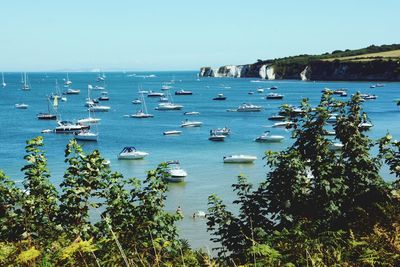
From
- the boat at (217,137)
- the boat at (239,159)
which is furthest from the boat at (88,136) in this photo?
the boat at (239,159)

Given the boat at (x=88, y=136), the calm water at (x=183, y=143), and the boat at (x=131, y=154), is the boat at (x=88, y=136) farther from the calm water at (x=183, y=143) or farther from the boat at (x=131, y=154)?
the boat at (x=131, y=154)

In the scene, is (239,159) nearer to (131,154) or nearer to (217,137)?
(131,154)

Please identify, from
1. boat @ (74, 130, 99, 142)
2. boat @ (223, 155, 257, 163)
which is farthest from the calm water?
boat @ (74, 130, 99, 142)

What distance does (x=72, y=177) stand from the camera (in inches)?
472

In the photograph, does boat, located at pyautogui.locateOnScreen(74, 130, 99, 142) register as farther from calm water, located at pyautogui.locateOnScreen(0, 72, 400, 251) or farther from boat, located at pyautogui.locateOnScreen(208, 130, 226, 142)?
boat, located at pyautogui.locateOnScreen(208, 130, 226, 142)

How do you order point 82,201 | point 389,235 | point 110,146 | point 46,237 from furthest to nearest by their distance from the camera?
point 110,146
point 82,201
point 46,237
point 389,235

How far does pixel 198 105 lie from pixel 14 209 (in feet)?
405

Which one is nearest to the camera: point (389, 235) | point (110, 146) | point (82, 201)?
point (389, 235)

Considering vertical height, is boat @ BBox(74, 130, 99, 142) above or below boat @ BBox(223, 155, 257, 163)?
below

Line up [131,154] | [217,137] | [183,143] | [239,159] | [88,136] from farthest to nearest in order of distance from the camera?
[88,136] < [217,137] < [183,143] < [131,154] < [239,159]

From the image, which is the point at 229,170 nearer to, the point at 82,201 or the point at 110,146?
the point at 110,146

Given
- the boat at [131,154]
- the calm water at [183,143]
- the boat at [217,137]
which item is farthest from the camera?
the boat at [217,137]

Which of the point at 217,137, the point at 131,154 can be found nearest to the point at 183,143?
the point at 217,137

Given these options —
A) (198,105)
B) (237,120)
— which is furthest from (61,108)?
(237,120)
